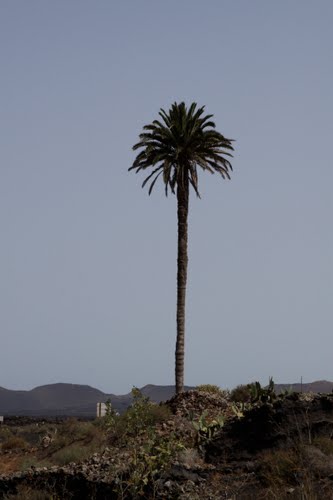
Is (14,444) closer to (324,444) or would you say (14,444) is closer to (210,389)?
(210,389)

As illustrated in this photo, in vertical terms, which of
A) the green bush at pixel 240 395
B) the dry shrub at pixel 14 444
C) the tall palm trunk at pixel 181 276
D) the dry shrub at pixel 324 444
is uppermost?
the tall palm trunk at pixel 181 276

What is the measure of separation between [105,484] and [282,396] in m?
5.28

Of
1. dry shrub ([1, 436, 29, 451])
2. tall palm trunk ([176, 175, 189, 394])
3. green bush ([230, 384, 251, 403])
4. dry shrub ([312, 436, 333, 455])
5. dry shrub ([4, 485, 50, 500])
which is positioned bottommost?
dry shrub ([4, 485, 50, 500])

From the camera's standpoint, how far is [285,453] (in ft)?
51.8

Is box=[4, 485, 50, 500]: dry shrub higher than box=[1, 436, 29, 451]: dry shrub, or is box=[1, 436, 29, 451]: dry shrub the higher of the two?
box=[1, 436, 29, 451]: dry shrub

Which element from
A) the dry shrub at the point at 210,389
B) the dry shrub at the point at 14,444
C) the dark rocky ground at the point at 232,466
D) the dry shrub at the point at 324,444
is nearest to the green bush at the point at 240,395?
the dry shrub at the point at 210,389

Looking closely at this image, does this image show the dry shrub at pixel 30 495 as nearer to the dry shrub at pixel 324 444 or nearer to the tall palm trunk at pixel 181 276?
the dry shrub at pixel 324 444

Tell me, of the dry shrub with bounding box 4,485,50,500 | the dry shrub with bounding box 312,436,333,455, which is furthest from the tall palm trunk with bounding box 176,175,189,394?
the dry shrub with bounding box 312,436,333,455

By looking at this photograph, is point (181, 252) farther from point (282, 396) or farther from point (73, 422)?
point (282, 396)

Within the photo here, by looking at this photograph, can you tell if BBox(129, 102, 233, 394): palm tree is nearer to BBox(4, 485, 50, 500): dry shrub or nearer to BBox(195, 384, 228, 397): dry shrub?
BBox(195, 384, 228, 397): dry shrub

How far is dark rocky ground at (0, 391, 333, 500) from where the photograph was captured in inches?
591

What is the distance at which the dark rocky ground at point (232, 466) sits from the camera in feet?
49.3

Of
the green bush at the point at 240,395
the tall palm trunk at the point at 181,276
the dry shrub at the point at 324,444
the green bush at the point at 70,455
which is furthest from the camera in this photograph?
the tall palm trunk at the point at 181,276

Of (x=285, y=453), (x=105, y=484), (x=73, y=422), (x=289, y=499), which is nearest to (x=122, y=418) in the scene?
(x=73, y=422)
